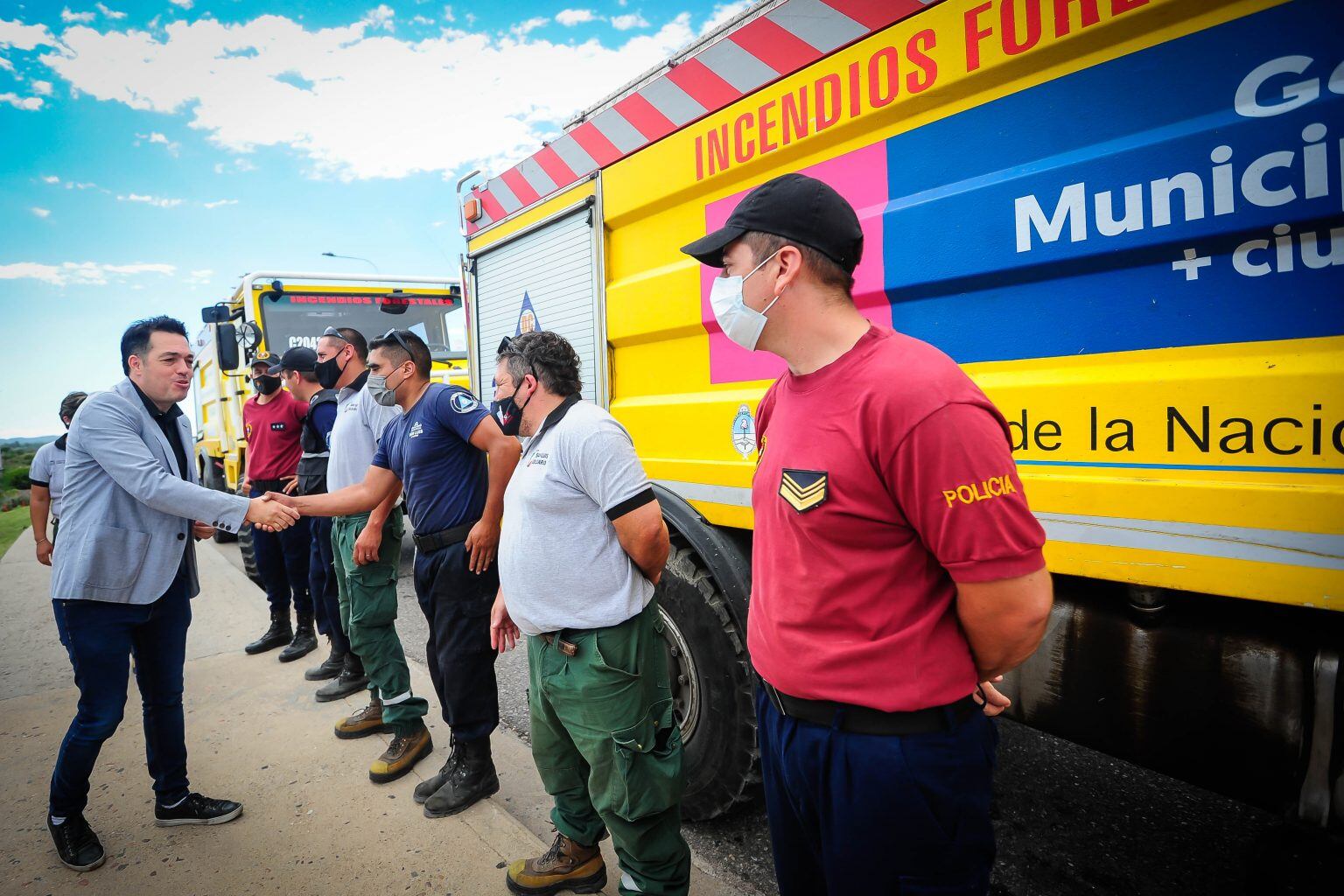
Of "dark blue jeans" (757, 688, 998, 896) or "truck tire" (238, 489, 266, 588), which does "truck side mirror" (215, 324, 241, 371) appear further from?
"dark blue jeans" (757, 688, 998, 896)

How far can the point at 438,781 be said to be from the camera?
2.79m

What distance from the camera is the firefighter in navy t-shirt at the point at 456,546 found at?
8.74 ft

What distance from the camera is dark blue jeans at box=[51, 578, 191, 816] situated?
2502mm

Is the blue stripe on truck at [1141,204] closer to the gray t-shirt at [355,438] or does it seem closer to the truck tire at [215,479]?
the gray t-shirt at [355,438]

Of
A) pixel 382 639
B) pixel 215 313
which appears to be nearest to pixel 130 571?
pixel 382 639

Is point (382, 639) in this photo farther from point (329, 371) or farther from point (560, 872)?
point (329, 371)

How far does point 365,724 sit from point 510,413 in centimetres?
220

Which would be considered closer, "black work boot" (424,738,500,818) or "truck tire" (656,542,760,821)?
"truck tire" (656,542,760,821)

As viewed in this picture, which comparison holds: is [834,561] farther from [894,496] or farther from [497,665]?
[497,665]

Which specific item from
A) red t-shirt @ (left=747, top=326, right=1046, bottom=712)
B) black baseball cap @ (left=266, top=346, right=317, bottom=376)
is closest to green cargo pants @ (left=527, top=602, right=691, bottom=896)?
red t-shirt @ (left=747, top=326, right=1046, bottom=712)

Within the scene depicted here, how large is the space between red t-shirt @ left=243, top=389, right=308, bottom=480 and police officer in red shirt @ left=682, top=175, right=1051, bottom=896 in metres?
4.41

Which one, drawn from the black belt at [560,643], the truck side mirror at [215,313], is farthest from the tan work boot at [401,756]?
the truck side mirror at [215,313]

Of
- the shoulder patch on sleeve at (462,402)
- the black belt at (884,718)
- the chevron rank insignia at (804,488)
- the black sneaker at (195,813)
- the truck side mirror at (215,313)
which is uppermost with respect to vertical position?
the truck side mirror at (215,313)

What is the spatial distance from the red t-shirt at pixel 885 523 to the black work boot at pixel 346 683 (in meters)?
3.36
